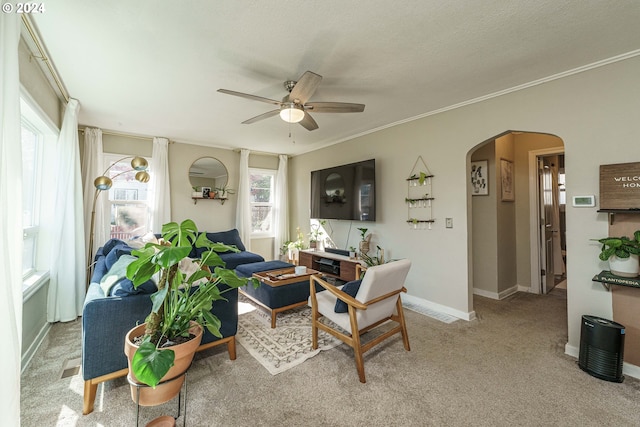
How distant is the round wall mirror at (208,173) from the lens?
5128mm

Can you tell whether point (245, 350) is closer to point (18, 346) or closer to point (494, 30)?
point (18, 346)

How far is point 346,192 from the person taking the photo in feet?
14.7

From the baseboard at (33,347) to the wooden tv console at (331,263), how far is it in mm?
3335

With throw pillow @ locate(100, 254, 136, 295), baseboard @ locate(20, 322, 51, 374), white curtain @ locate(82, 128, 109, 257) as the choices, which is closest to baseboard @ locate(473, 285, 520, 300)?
throw pillow @ locate(100, 254, 136, 295)

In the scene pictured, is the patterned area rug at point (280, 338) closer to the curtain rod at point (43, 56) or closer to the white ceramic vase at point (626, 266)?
the white ceramic vase at point (626, 266)

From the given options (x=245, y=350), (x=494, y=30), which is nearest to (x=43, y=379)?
(x=245, y=350)

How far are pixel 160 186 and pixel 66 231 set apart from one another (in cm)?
172

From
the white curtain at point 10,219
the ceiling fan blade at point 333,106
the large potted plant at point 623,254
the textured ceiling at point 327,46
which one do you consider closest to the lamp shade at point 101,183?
the textured ceiling at point 327,46

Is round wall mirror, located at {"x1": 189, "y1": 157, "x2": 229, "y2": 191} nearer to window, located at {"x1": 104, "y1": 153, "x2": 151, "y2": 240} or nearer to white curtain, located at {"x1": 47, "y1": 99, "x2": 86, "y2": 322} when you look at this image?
window, located at {"x1": 104, "y1": 153, "x2": 151, "y2": 240}

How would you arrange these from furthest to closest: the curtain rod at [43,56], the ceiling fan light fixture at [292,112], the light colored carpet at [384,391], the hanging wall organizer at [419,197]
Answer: the hanging wall organizer at [419,197], the ceiling fan light fixture at [292,112], the curtain rod at [43,56], the light colored carpet at [384,391]

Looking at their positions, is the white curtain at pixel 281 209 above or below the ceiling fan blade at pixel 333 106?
below

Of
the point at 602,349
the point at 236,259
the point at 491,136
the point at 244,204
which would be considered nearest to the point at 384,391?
the point at 602,349

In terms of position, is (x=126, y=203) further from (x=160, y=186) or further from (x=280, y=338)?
(x=280, y=338)

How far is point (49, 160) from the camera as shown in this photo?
300cm
